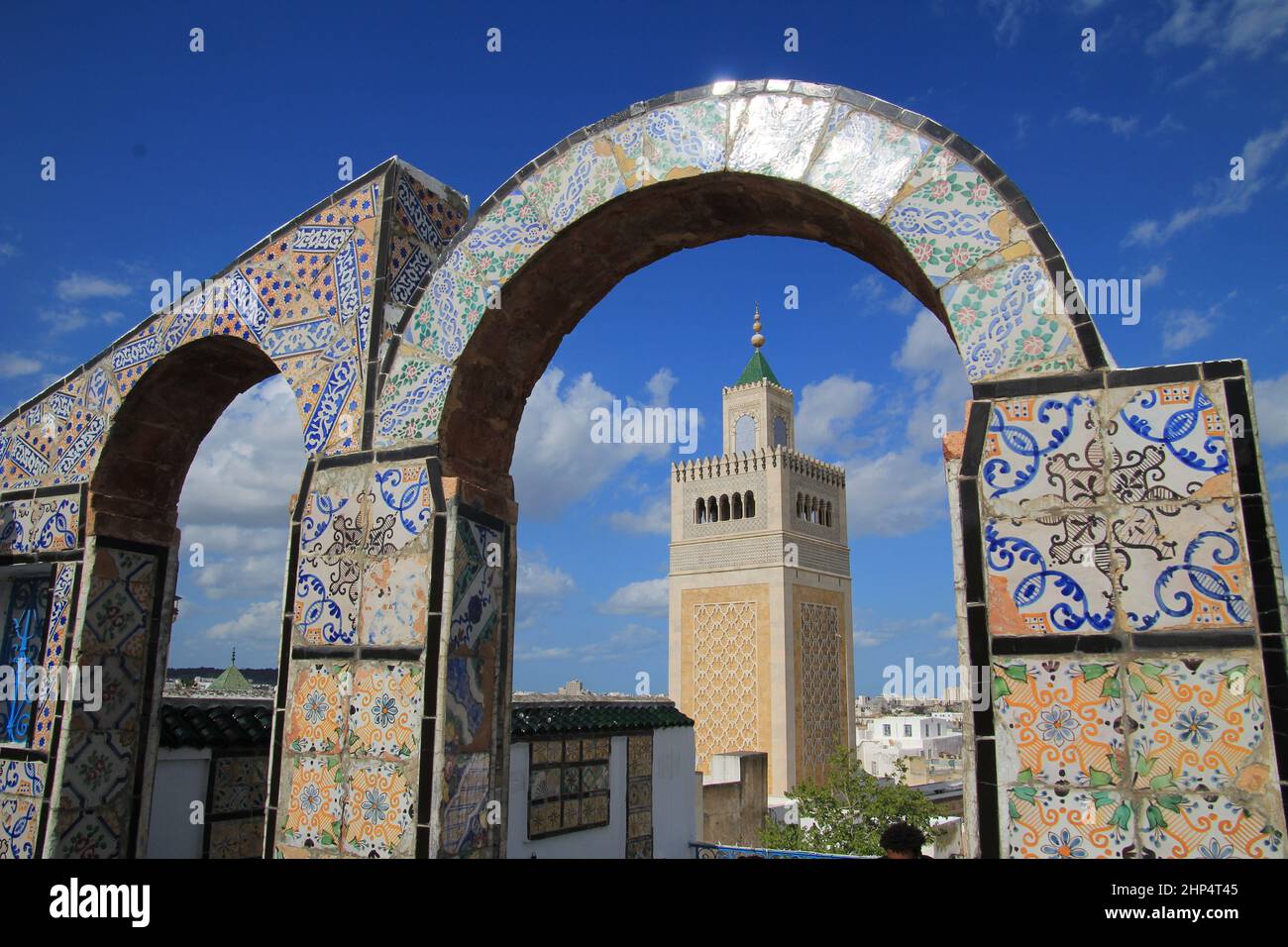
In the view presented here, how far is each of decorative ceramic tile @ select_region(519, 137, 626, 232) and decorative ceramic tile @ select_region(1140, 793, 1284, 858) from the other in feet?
8.61

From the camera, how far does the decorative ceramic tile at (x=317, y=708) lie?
3637 millimetres

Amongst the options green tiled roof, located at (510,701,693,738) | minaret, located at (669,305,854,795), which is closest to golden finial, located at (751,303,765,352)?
minaret, located at (669,305,854,795)

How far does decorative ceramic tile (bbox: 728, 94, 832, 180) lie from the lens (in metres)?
3.32

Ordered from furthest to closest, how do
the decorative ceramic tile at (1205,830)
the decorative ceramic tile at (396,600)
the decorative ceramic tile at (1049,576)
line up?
the decorative ceramic tile at (396,600) → the decorative ceramic tile at (1049,576) → the decorative ceramic tile at (1205,830)

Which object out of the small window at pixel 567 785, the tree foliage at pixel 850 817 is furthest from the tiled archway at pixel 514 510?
the tree foliage at pixel 850 817

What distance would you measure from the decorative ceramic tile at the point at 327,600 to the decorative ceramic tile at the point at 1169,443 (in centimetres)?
268

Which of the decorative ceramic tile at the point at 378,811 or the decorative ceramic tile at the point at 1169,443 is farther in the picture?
the decorative ceramic tile at the point at 378,811

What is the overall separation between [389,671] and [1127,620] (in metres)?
2.46

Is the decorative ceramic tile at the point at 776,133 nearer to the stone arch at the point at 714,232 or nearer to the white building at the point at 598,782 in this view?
the stone arch at the point at 714,232

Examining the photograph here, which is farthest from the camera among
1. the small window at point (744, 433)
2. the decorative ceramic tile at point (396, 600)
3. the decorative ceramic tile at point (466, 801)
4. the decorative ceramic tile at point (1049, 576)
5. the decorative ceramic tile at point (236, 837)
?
the small window at point (744, 433)

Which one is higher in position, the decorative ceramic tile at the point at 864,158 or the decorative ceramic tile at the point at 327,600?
the decorative ceramic tile at the point at 864,158

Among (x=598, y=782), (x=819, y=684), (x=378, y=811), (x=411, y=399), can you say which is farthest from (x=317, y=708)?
(x=819, y=684)

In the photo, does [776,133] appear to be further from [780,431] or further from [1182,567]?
[780,431]
